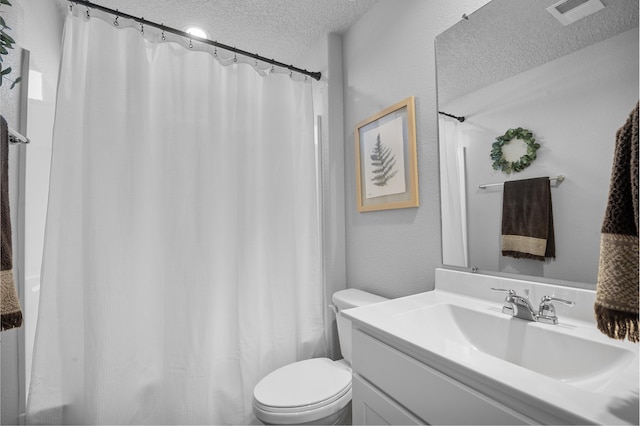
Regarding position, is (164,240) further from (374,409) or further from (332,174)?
(374,409)

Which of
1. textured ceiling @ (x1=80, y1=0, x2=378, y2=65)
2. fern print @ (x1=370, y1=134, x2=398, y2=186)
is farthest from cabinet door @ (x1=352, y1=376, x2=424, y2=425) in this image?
textured ceiling @ (x1=80, y1=0, x2=378, y2=65)

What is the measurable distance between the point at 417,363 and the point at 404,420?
0.17 meters

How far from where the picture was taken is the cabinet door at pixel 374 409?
2.50ft

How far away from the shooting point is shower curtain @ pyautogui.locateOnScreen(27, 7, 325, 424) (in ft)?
4.02

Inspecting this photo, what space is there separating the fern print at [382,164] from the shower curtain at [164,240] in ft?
1.68

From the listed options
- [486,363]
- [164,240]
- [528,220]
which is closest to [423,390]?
[486,363]

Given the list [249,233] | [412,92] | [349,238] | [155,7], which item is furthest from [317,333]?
[155,7]

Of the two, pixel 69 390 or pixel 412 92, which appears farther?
pixel 412 92

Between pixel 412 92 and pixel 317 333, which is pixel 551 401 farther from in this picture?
pixel 317 333

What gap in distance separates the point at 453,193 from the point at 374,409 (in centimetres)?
88

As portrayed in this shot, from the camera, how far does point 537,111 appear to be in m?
0.96

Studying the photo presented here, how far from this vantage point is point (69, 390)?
1.21m

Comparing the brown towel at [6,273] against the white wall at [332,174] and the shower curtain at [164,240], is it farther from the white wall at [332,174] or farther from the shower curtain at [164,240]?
the white wall at [332,174]

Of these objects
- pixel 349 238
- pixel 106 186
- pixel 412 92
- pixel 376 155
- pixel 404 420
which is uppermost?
pixel 412 92
